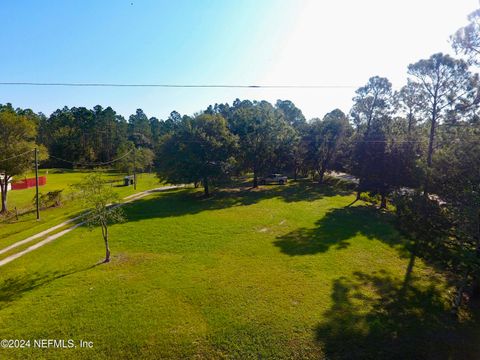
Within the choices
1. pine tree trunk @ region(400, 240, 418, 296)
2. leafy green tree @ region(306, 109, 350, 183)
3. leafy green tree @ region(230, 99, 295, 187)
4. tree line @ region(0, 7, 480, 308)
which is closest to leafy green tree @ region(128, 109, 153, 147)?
tree line @ region(0, 7, 480, 308)

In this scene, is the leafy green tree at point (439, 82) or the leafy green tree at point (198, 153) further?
the leafy green tree at point (198, 153)

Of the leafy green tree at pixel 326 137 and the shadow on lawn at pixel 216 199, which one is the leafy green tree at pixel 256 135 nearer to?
the shadow on lawn at pixel 216 199

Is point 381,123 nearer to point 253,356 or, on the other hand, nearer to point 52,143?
point 253,356

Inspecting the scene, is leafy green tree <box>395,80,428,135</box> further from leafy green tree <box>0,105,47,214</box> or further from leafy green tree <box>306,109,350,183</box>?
leafy green tree <box>0,105,47,214</box>

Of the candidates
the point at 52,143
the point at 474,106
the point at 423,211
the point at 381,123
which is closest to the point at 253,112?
the point at 381,123

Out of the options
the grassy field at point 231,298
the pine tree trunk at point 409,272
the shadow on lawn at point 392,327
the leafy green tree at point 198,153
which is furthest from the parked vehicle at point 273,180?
the shadow on lawn at point 392,327

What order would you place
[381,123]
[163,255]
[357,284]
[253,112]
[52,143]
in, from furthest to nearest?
[52,143], [253,112], [381,123], [163,255], [357,284]

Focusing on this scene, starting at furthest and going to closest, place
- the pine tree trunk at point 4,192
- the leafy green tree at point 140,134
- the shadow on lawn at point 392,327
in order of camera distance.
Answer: the leafy green tree at point 140,134 < the pine tree trunk at point 4,192 < the shadow on lawn at point 392,327
